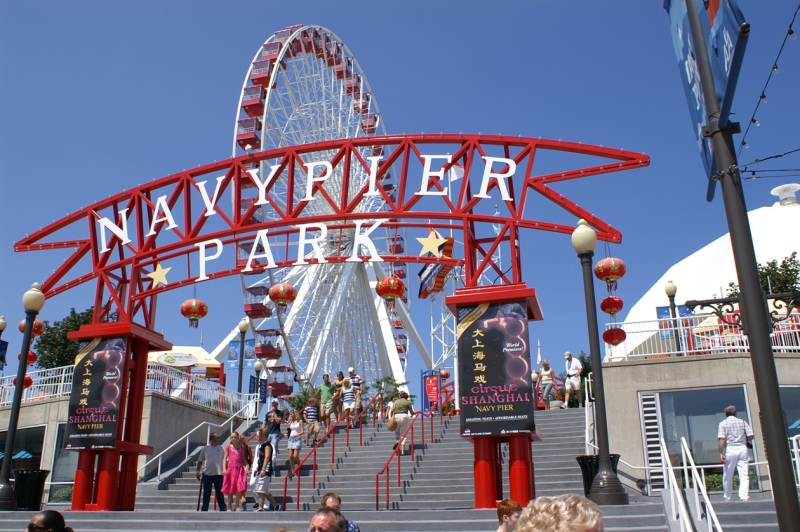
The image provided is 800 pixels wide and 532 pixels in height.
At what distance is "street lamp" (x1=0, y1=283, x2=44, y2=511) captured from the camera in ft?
44.9

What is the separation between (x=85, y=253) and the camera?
17375 millimetres

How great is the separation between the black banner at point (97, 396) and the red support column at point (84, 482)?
31 centimetres

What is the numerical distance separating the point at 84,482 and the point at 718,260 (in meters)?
37.6

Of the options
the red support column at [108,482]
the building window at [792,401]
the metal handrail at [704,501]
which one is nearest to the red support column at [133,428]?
the red support column at [108,482]

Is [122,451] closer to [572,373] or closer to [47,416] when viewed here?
[47,416]

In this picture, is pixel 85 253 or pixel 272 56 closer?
pixel 85 253

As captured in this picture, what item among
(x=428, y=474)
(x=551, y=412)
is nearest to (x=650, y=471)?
(x=551, y=412)

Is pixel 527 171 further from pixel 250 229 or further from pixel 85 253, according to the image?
pixel 85 253

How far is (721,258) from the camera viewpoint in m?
43.8

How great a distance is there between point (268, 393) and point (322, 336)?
156 inches

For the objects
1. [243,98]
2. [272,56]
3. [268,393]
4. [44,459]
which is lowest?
[44,459]

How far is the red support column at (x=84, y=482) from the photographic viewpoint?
14.3 metres

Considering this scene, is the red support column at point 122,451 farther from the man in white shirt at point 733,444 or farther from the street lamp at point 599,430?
the man in white shirt at point 733,444

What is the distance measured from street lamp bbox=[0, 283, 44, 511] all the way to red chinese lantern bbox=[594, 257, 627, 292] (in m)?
11.1
